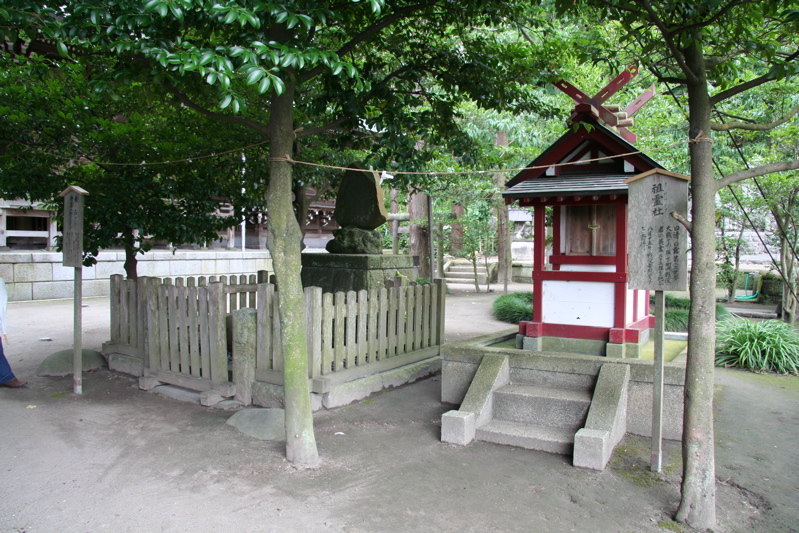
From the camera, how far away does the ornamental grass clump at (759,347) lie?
839cm

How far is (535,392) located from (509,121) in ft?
36.1

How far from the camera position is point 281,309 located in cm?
449

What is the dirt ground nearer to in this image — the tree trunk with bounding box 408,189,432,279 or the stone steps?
the stone steps

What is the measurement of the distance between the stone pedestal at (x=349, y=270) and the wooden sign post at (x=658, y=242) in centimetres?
378

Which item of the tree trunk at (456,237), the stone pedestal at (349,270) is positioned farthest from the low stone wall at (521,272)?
the stone pedestal at (349,270)

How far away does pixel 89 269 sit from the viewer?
1666 cm

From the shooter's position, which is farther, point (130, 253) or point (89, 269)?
point (89, 269)

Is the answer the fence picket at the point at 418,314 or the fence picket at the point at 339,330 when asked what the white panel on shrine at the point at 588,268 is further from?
the fence picket at the point at 339,330

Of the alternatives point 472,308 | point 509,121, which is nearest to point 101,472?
point 472,308

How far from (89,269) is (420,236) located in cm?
1074

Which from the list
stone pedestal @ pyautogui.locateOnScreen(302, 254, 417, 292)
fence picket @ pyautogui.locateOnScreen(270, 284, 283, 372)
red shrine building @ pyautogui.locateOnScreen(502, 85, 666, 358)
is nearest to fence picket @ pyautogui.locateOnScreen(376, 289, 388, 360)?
stone pedestal @ pyautogui.locateOnScreen(302, 254, 417, 292)

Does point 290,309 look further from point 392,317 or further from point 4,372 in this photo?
point 4,372

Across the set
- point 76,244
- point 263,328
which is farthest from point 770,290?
point 76,244

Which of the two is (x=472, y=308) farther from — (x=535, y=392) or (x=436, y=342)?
(x=535, y=392)
